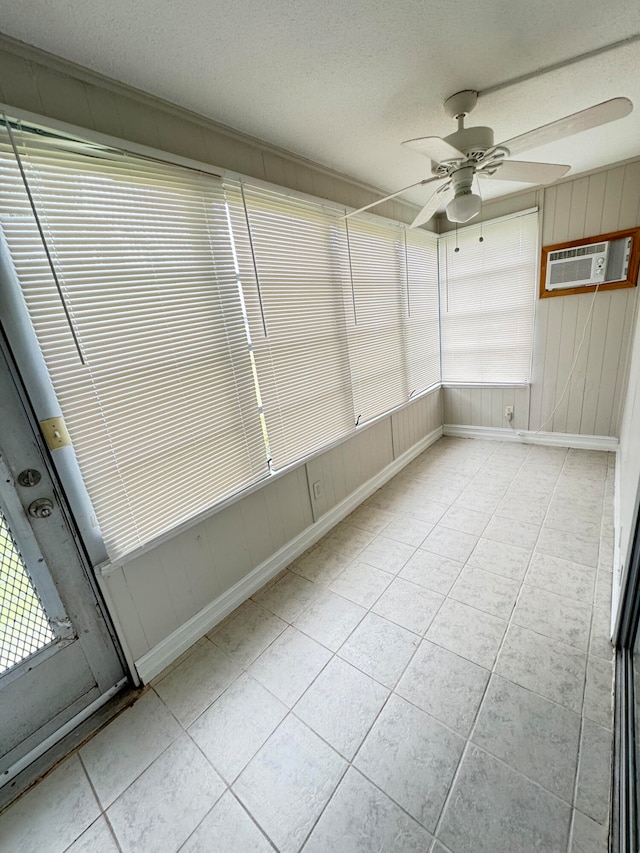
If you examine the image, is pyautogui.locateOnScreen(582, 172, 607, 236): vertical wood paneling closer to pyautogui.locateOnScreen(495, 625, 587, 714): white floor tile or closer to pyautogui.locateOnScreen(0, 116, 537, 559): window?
pyautogui.locateOnScreen(0, 116, 537, 559): window

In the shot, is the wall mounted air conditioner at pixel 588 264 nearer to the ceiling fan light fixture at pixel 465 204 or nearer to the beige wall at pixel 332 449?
the beige wall at pixel 332 449

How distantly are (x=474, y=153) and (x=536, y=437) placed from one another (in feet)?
9.71

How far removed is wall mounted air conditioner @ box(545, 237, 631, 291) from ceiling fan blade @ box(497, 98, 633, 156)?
2.10m

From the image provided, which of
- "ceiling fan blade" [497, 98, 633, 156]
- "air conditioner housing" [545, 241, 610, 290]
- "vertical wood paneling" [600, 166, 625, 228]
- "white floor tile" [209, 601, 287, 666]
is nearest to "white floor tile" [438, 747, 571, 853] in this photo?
"white floor tile" [209, 601, 287, 666]

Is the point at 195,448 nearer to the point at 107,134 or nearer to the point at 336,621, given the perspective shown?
the point at 336,621

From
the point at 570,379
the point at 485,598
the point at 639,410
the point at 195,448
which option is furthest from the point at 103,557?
the point at 570,379

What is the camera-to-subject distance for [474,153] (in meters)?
1.52

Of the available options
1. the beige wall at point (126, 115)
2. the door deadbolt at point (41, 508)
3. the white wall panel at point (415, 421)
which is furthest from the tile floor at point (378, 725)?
the beige wall at point (126, 115)

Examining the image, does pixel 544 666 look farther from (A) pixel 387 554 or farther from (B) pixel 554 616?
(A) pixel 387 554

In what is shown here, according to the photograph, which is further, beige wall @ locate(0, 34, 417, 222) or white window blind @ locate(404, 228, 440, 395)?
white window blind @ locate(404, 228, 440, 395)

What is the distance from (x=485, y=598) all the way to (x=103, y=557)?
74.2 inches

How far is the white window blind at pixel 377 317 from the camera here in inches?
103

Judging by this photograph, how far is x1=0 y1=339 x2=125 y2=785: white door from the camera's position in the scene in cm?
122

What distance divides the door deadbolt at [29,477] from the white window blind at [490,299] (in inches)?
153
